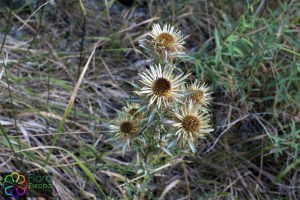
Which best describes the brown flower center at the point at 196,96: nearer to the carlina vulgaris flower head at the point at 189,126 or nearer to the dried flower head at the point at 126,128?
the carlina vulgaris flower head at the point at 189,126

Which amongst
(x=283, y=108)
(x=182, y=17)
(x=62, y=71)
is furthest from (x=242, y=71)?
(x=62, y=71)

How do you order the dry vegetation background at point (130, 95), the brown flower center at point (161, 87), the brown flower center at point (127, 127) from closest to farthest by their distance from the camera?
the brown flower center at point (161, 87) → the brown flower center at point (127, 127) → the dry vegetation background at point (130, 95)

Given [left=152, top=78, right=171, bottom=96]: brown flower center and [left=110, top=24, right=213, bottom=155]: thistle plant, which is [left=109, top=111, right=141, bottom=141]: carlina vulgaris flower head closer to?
[left=110, top=24, right=213, bottom=155]: thistle plant

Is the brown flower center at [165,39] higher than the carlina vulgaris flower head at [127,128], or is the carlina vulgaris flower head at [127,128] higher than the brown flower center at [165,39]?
the brown flower center at [165,39]

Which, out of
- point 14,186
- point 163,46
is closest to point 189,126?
point 163,46

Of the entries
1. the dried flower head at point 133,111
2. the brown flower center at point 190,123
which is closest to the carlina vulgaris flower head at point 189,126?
the brown flower center at point 190,123

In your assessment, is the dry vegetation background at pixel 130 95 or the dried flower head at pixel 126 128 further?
the dry vegetation background at pixel 130 95

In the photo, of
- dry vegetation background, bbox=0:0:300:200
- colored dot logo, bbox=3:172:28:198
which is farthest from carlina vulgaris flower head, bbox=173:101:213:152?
colored dot logo, bbox=3:172:28:198

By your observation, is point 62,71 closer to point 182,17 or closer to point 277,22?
point 182,17
